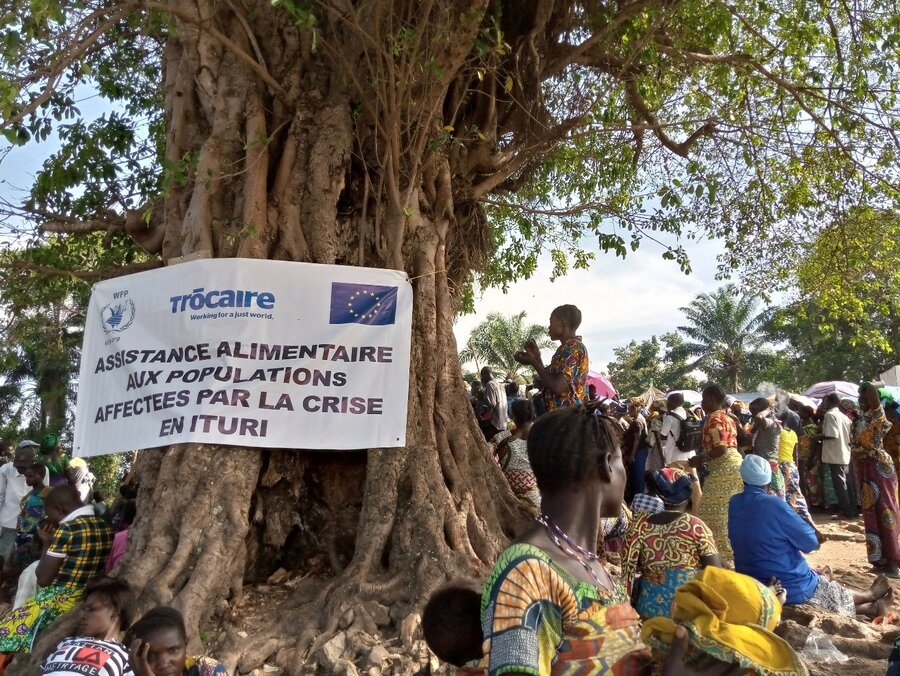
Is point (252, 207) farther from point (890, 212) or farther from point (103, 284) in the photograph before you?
point (890, 212)

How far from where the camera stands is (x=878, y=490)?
273 inches

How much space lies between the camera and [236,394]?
16.5 ft

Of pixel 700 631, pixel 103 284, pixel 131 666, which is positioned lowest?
pixel 131 666

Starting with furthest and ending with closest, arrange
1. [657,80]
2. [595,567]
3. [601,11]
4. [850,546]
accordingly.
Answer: [850,546] < [657,80] < [601,11] < [595,567]

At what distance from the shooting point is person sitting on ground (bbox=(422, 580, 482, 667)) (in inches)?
86.6

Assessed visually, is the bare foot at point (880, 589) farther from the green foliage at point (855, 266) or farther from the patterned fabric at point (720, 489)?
the green foliage at point (855, 266)

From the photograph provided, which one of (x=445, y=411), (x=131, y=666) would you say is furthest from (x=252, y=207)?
(x=131, y=666)

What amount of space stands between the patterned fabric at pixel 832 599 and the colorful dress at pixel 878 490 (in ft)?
6.82

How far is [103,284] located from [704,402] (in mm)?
4881

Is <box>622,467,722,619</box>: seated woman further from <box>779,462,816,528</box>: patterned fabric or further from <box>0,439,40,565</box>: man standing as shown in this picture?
<box>0,439,40,565</box>: man standing

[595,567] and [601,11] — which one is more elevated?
[601,11]

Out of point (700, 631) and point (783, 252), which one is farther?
point (783, 252)

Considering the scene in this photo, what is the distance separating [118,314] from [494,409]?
523cm

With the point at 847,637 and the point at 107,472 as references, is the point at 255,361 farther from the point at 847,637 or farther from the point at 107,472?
the point at 107,472
